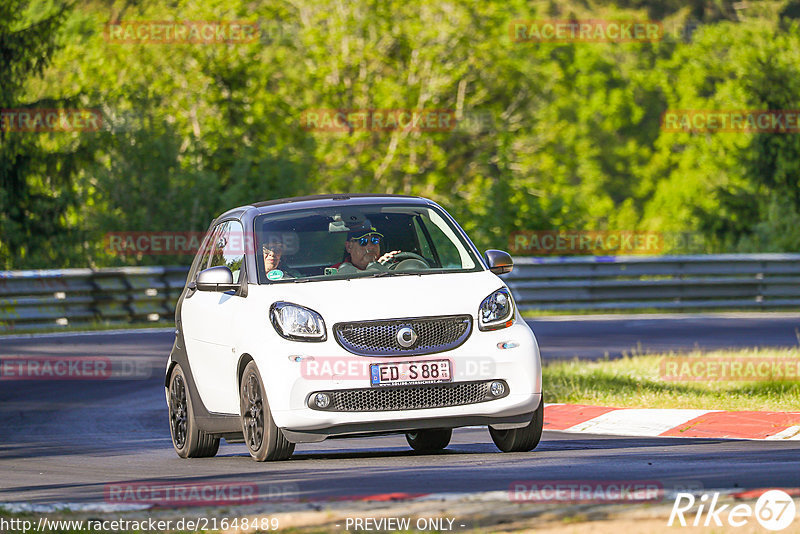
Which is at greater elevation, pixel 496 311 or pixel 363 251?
pixel 363 251

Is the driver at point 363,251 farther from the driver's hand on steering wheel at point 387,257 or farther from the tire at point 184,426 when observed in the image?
the tire at point 184,426

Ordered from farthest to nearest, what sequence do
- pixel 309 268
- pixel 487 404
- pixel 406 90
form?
pixel 406 90
pixel 309 268
pixel 487 404

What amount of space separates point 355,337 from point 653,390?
523 centimetres

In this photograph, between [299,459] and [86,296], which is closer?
[299,459]

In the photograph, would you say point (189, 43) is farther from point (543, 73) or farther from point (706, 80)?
point (706, 80)

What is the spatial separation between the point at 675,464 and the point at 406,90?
3914 centimetres

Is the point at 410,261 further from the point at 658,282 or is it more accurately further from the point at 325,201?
the point at 658,282

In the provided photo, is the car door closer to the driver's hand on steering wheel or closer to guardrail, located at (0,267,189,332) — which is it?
the driver's hand on steering wheel

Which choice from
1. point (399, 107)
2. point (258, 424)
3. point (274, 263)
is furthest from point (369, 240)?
point (399, 107)

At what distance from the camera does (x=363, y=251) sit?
10.2 metres

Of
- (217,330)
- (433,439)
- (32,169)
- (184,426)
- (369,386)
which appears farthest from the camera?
(32,169)

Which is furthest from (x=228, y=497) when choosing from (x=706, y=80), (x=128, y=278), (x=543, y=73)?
(x=706, y=80)

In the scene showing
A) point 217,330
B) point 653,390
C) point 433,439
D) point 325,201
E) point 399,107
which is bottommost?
point 399,107

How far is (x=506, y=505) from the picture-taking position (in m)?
6.73
